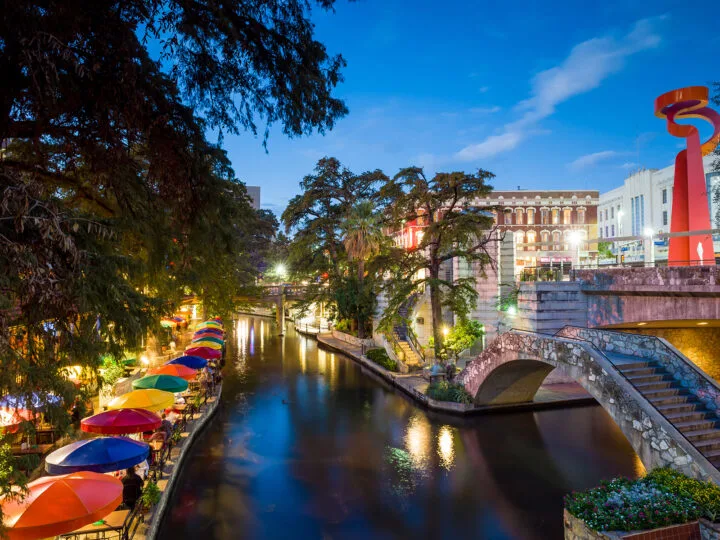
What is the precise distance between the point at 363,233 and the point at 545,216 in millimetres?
36152

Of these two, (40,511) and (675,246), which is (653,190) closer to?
(675,246)

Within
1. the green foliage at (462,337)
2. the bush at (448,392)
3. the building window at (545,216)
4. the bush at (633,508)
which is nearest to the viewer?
the bush at (633,508)

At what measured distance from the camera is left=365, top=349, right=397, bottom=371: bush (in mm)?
29048

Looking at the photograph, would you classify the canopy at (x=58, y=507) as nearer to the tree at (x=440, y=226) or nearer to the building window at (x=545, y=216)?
the tree at (x=440, y=226)

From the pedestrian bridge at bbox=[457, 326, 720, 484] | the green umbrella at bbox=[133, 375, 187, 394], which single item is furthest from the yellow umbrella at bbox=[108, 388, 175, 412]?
the pedestrian bridge at bbox=[457, 326, 720, 484]

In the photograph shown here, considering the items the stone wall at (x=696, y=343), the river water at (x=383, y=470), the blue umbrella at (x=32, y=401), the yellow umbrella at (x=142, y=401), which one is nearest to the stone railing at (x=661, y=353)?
the river water at (x=383, y=470)

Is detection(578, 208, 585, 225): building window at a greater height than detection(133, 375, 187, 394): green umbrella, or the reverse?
detection(578, 208, 585, 225): building window

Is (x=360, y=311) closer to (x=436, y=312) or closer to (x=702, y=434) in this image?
(x=436, y=312)

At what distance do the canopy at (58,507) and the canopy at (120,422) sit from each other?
13.1 feet

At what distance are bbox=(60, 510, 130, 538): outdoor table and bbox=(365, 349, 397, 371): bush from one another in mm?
19763

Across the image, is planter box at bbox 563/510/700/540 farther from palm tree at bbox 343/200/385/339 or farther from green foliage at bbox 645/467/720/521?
palm tree at bbox 343/200/385/339

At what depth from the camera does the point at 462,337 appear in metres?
27.9

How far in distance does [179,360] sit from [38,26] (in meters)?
17.9

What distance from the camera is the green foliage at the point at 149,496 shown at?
36.0 feet
